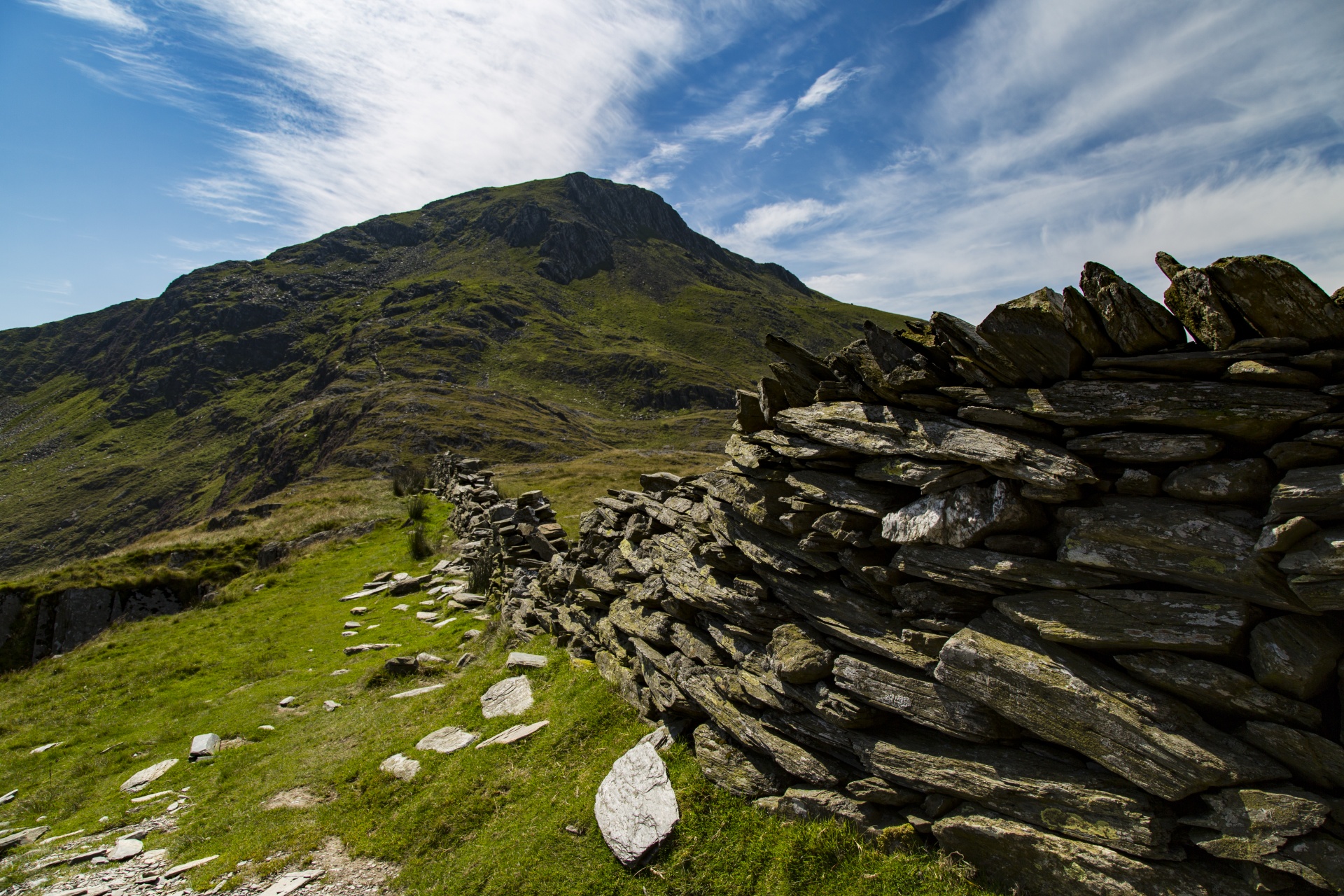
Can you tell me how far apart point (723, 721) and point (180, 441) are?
242m

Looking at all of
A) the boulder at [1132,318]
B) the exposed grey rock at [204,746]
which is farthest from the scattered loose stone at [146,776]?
the boulder at [1132,318]

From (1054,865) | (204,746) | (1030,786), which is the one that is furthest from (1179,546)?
(204,746)

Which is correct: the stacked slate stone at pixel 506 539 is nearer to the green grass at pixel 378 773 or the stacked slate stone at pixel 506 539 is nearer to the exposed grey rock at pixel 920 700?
the green grass at pixel 378 773

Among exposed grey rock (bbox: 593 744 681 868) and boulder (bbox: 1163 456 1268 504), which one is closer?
boulder (bbox: 1163 456 1268 504)

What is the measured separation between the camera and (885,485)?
724cm

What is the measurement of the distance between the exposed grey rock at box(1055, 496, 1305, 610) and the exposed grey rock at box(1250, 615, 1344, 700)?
0.19 meters

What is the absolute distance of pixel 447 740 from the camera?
433 inches

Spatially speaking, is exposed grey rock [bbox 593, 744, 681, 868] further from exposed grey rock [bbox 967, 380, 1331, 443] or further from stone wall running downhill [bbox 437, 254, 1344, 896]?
exposed grey rock [bbox 967, 380, 1331, 443]

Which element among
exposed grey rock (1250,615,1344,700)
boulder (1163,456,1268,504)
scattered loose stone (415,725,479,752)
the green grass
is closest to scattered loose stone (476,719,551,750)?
the green grass

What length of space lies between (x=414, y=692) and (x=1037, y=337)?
14034mm

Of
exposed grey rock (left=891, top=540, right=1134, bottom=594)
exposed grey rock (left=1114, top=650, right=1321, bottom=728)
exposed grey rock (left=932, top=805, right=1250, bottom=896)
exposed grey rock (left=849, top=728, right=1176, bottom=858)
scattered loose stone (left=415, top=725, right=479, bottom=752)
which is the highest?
exposed grey rock (left=891, top=540, right=1134, bottom=594)

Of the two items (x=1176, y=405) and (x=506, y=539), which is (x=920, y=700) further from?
(x=506, y=539)

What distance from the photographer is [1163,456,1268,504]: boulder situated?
15.8 feet

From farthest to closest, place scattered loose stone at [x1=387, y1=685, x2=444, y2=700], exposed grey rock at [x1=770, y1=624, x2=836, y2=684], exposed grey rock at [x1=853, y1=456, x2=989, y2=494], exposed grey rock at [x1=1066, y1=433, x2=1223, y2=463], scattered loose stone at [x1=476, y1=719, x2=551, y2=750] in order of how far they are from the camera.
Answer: scattered loose stone at [x1=387, y1=685, x2=444, y2=700], scattered loose stone at [x1=476, y1=719, x2=551, y2=750], exposed grey rock at [x1=770, y1=624, x2=836, y2=684], exposed grey rock at [x1=853, y1=456, x2=989, y2=494], exposed grey rock at [x1=1066, y1=433, x2=1223, y2=463]
